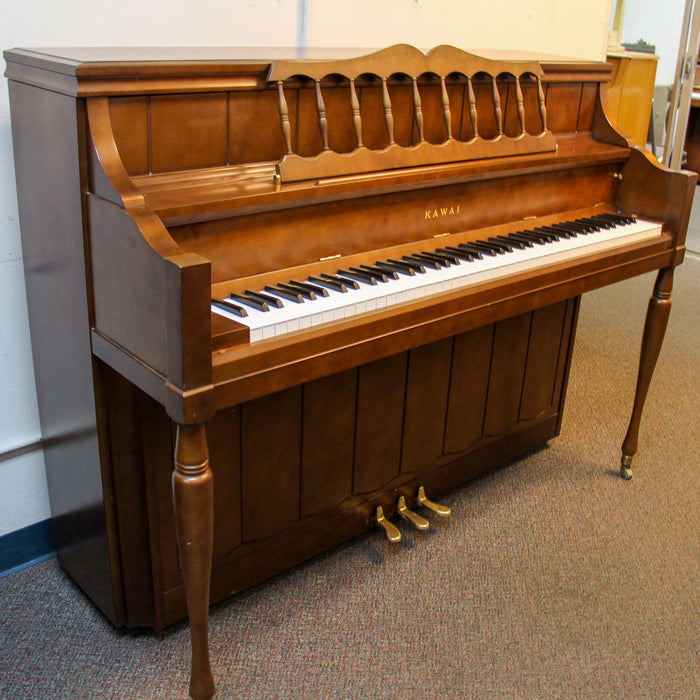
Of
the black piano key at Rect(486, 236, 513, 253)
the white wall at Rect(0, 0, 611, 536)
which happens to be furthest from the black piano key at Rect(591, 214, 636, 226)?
the white wall at Rect(0, 0, 611, 536)

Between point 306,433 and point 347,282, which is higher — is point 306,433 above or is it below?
below

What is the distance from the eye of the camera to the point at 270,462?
6.29 ft

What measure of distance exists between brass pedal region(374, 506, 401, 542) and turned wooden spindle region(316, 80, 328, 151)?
1.01 metres

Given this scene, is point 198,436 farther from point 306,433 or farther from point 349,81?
point 349,81

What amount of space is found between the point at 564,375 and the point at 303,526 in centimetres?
114

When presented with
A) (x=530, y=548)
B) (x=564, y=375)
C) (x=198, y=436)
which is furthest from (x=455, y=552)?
(x=198, y=436)

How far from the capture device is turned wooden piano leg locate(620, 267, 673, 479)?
95.0 inches

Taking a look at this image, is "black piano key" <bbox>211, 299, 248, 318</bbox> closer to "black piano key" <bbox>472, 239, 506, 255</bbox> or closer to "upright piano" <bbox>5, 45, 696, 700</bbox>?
"upright piano" <bbox>5, 45, 696, 700</bbox>

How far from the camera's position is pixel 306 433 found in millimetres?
1963

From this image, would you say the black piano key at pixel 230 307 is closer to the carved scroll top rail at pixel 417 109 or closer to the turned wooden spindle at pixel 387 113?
the carved scroll top rail at pixel 417 109

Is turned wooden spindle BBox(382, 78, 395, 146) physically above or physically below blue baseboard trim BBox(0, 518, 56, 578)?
above

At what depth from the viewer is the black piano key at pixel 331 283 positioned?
5.43ft

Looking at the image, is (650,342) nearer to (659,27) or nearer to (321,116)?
(321,116)

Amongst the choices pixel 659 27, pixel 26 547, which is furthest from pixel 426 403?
pixel 659 27
